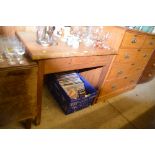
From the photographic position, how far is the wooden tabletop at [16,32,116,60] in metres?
1.04

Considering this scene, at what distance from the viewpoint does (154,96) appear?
7.63 feet

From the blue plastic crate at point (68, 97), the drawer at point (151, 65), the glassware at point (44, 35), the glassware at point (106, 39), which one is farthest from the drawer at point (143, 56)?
the glassware at point (44, 35)

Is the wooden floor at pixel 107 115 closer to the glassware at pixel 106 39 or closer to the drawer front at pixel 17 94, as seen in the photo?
the drawer front at pixel 17 94

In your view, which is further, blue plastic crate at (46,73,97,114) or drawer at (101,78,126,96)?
drawer at (101,78,126,96)

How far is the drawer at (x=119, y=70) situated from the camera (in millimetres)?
1644

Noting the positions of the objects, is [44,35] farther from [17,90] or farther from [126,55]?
[126,55]

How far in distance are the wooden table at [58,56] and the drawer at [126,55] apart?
0.12 meters

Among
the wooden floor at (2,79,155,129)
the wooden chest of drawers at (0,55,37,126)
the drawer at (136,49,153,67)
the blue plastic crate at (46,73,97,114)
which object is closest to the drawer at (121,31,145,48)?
the drawer at (136,49,153,67)

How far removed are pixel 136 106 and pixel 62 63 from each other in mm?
1335

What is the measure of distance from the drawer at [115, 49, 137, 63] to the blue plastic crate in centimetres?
A: 45

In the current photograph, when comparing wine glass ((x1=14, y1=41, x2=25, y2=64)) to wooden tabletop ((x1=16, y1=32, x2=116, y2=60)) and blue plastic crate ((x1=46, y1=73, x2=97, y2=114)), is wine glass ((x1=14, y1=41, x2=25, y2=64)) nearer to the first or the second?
wooden tabletop ((x1=16, y1=32, x2=116, y2=60))

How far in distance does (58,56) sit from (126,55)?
2.79 ft
